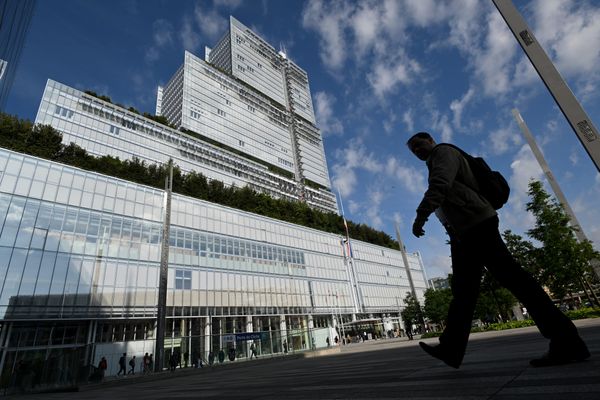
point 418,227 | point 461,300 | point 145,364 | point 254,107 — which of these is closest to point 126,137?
point 145,364

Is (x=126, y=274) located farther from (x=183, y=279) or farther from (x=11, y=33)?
(x=11, y=33)

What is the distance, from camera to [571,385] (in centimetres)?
152

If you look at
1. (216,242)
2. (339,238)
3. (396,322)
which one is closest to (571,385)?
(216,242)

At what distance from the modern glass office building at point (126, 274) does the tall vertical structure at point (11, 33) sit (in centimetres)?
983

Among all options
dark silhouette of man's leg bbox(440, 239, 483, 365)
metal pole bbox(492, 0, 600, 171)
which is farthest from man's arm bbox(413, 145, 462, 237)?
metal pole bbox(492, 0, 600, 171)

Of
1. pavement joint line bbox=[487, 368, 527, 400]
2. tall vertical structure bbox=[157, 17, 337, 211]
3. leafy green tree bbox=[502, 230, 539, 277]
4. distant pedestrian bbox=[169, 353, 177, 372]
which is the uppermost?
tall vertical structure bbox=[157, 17, 337, 211]

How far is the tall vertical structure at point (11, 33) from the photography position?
8883 millimetres

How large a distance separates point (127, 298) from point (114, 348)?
19.0 feet

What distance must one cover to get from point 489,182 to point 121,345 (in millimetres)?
32353

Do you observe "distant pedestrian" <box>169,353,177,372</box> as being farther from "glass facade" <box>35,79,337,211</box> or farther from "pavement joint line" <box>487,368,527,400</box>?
"glass facade" <box>35,79,337,211</box>

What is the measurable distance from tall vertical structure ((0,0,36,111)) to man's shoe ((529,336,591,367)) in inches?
481

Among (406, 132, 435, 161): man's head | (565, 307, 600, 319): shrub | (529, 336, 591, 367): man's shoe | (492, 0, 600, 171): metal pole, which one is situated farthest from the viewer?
(565, 307, 600, 319): shrub

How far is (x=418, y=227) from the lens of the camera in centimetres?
253

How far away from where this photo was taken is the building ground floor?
35.4 ft
